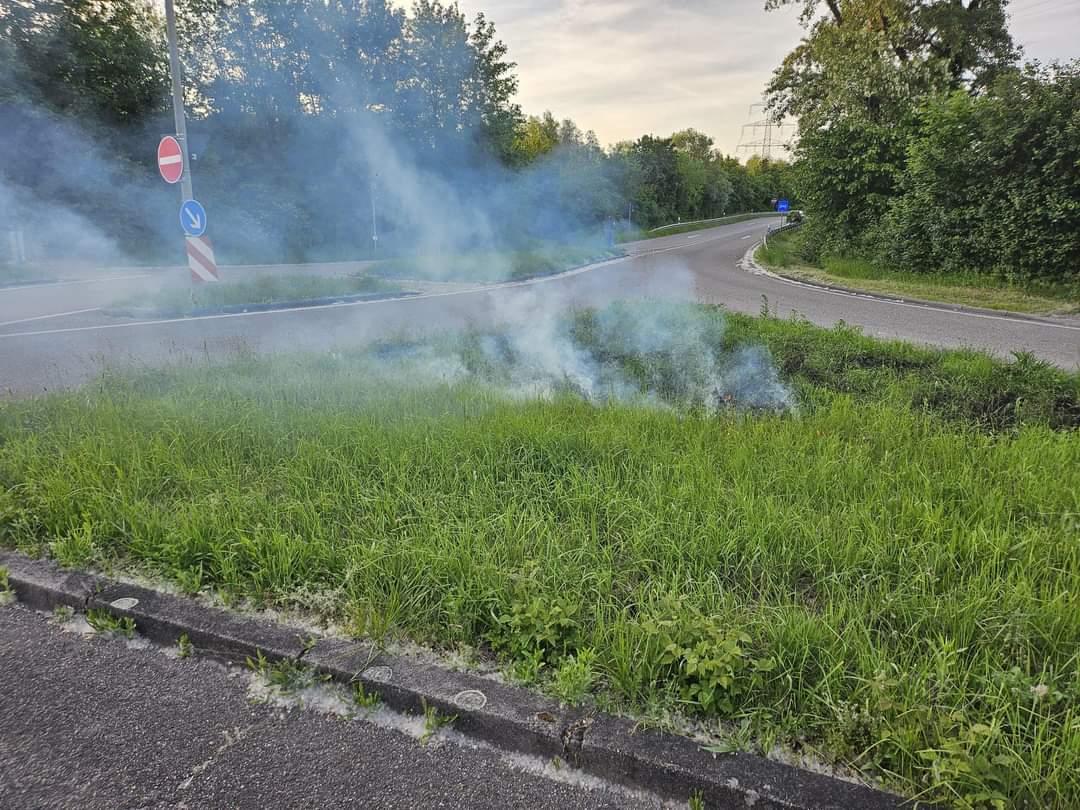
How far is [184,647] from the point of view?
216cm

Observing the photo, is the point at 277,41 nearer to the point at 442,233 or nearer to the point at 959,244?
the point at 442,233

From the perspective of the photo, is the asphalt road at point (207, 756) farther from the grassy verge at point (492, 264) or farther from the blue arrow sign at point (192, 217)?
the grassy verge at point (492, 264)

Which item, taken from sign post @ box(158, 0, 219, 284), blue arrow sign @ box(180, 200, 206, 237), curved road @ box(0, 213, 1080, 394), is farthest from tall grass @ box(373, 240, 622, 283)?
blue arrow sign @ box(180, 200, 206, 237)

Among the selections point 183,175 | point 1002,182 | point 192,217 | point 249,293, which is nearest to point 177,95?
point 183,175

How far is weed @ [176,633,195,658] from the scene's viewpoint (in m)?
2.16

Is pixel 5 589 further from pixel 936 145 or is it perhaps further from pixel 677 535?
pixel 936 145

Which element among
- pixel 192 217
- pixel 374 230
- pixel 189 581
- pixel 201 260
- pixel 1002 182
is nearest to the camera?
pixel 189 581

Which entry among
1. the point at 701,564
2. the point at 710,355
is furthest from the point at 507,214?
the point at 701,564

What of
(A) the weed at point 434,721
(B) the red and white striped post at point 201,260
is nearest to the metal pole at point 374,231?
(B) the red and white striped post at point 201,260

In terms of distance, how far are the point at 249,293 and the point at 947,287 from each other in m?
13.0

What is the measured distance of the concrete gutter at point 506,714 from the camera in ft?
5.11

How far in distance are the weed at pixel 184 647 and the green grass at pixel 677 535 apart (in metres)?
0.25

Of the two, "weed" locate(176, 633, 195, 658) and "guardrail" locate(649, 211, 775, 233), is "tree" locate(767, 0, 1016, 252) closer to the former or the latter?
"guardrail" locate(649, 211, 775, 233)

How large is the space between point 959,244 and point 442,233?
9.84 meters
